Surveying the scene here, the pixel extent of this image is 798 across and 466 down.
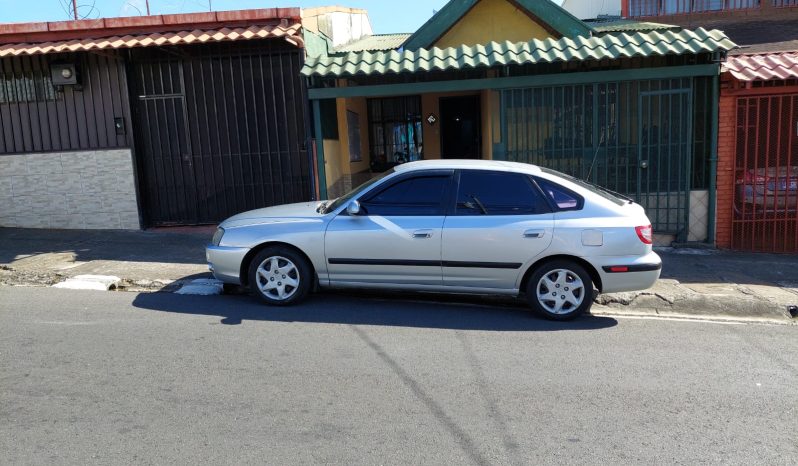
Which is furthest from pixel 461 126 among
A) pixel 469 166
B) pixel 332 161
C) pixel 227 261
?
pixel 227 261

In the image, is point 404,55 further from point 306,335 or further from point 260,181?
point 306,335

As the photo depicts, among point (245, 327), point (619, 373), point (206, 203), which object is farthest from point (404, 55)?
point (619, 373)

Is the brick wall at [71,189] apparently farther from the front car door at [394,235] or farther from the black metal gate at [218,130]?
the front car door at [394,235]

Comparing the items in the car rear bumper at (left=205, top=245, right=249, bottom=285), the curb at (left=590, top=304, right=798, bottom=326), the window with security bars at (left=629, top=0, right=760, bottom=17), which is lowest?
the curb at (left=590, top=304, right=798, bottom=326)

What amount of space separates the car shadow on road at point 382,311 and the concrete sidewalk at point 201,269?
76 cm

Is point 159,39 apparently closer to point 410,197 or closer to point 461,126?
point 410,197

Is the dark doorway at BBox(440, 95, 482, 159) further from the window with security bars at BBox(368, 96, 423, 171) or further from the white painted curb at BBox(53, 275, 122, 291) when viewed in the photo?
the white painted curb at BBox(53, 275, 122, 291)

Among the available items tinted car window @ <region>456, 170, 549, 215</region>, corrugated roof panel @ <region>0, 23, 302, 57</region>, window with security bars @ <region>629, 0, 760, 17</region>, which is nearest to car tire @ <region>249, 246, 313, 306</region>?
tinted car window @ <region>456, 170, 549, 215</region>

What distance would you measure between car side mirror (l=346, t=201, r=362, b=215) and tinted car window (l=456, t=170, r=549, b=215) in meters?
1.01

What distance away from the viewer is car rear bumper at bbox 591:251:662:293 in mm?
5832

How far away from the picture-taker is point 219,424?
371 cm

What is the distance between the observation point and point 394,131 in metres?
14.0

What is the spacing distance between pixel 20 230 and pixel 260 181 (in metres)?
4.38

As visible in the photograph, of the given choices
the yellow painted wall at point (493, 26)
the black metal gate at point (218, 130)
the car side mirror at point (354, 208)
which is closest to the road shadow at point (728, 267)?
the car side mirror at point (354, 208)
